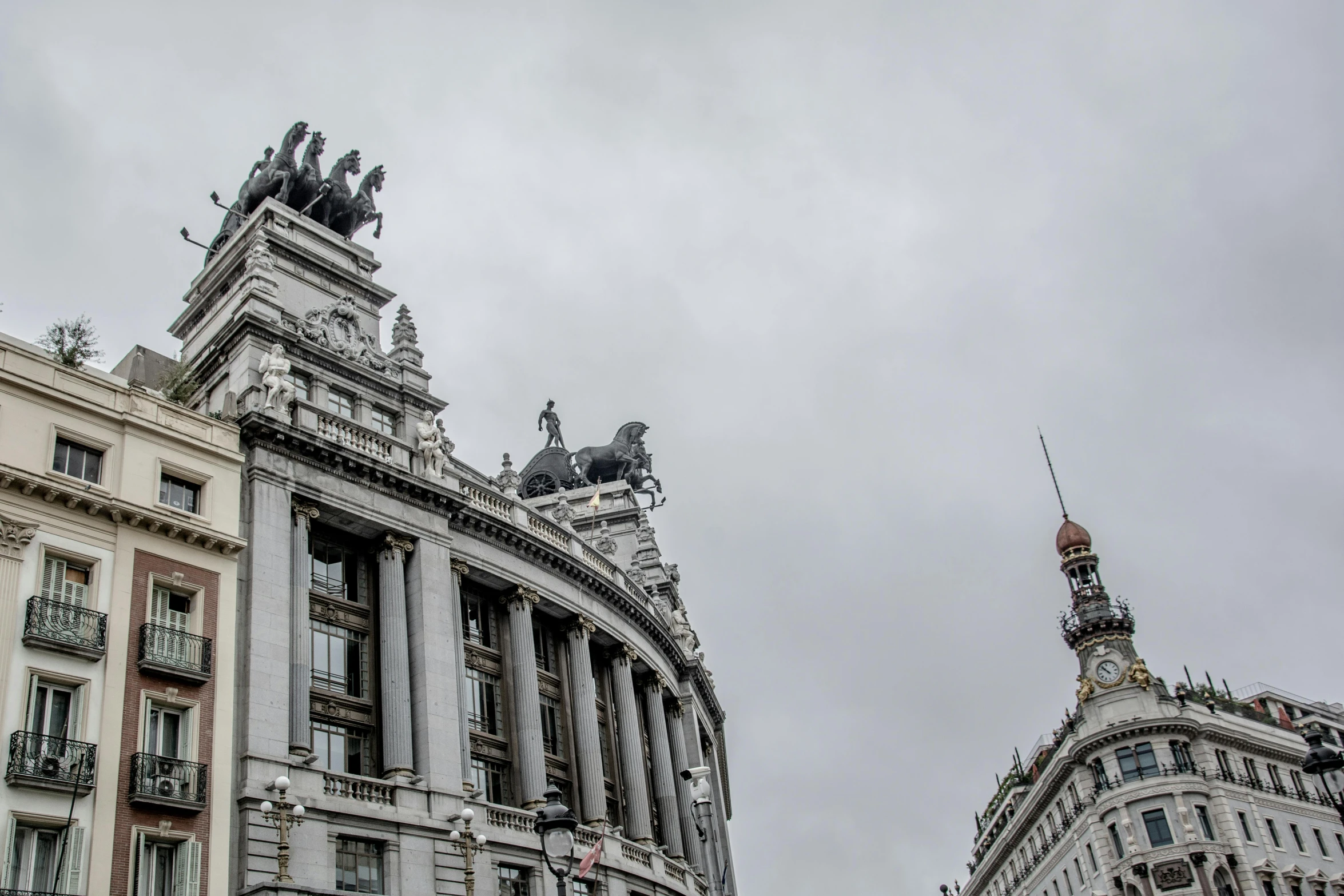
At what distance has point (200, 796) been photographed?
37438 millimetres

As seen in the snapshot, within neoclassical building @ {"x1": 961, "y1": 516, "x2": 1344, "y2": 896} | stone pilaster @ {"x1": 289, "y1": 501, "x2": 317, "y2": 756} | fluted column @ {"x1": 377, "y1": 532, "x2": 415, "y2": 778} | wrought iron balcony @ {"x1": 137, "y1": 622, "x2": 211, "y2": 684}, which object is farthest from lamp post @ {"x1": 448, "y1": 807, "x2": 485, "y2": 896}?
neoclassical building @ {"x1": 961, "y1": 516, "x2": 1344, "y2": 896}

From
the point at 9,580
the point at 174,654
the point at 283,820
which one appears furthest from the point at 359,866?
the point at 9,580

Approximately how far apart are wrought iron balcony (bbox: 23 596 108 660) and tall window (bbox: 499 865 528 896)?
18.1 meters

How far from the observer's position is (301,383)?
2062 inches

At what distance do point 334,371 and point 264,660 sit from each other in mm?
15570

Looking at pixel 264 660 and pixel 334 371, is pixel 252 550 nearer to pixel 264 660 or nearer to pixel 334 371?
pixel 264 660

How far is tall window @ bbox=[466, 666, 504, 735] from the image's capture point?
52.8m

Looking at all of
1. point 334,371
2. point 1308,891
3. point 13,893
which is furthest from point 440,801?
point 1308,891

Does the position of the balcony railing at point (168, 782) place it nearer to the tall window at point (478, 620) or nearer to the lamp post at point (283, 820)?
the lamp post at point (283, 820)

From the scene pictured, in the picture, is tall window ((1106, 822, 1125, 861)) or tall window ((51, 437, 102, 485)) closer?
tall window ((51, 437, 102, 485))

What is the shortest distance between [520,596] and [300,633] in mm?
13166

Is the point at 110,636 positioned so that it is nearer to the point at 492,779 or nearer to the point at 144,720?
the point at 144,720

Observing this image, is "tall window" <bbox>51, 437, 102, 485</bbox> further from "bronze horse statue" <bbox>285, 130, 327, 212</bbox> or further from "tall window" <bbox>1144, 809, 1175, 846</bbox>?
"tall window" <bbox>1144, 809, 1175, 846</bbox>

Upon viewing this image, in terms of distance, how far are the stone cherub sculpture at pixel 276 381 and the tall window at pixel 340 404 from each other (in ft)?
11.9
